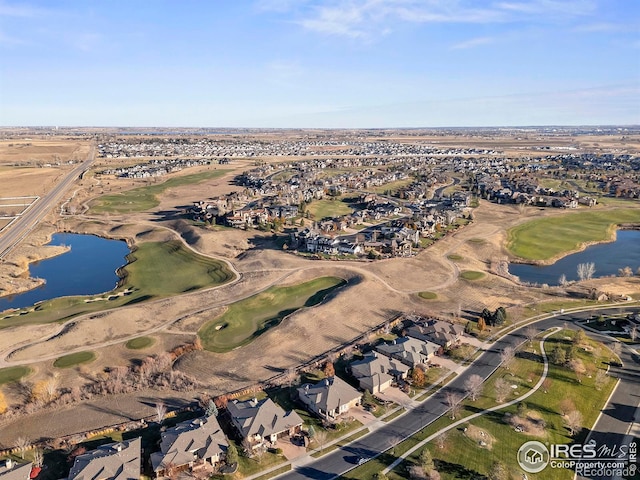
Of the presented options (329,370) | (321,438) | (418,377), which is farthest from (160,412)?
(418,377)

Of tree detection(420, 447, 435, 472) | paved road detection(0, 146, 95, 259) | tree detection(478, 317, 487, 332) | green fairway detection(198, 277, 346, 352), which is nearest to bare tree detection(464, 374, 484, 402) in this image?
tree detection(420, 447, 435, 472)

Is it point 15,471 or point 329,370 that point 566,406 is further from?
point 15,471

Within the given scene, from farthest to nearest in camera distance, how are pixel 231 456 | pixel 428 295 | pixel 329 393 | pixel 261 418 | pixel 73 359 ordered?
pixel 428 295, pixel 73 359, pixel 329 393, pixel 261 418, pixel 231 456

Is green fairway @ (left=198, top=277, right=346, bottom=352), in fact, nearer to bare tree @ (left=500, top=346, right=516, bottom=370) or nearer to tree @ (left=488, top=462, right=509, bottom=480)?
bare tree @ (left=500, top=346, right=516, bottom=370)

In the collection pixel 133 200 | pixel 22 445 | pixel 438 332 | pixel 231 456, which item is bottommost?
pixel 231 456

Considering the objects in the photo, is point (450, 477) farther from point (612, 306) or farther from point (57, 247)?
point (57, 247)

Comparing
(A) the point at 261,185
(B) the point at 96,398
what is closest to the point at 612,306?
(B) the point at 96,398

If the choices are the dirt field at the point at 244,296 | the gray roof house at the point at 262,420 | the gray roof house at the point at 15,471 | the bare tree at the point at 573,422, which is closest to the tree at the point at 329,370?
the dirt field at the point at 244,296
